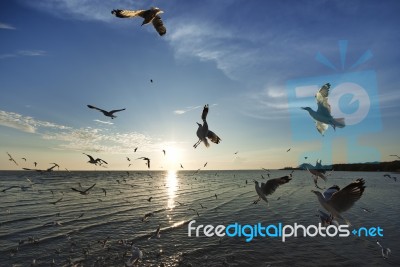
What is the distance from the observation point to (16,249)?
15.8 m

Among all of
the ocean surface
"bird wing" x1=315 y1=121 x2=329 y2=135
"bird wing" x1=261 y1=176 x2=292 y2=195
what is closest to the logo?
the ocean surface

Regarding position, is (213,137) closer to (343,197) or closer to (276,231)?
(343,197)

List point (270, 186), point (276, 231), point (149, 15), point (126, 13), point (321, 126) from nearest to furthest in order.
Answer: point (126, 13) → point (149, 15) → point (321, 126) → point (270, 186) → point (276, 231)

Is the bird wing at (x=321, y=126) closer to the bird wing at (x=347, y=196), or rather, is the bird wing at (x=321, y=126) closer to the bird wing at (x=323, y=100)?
the bird wing at (x=323, y=100)

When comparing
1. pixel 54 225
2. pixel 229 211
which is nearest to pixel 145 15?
pixel 54 225

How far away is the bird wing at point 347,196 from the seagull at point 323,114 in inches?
57.1

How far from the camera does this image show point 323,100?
793cm

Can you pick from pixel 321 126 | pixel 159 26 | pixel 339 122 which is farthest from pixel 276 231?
pixel 159 26

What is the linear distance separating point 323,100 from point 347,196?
8.41ft

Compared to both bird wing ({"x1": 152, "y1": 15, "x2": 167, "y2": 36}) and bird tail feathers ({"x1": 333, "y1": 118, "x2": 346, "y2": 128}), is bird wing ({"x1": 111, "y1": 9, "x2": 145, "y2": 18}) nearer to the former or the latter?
bird wing ({"x1": 152, "y1": 15, "x2": 167, "y2": 36})

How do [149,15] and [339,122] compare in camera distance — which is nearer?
[339,122]

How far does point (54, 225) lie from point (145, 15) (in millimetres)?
20097

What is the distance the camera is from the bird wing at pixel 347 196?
6.71 metres

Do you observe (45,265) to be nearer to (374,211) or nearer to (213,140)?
(213,140)
